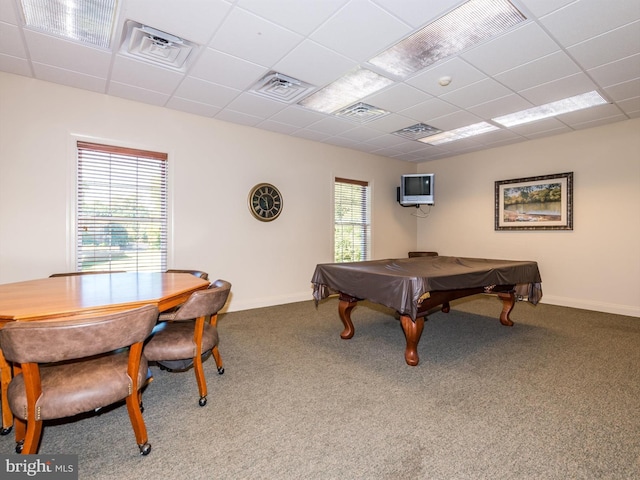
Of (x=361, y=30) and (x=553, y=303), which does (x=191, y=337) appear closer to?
(x=361, y=30)

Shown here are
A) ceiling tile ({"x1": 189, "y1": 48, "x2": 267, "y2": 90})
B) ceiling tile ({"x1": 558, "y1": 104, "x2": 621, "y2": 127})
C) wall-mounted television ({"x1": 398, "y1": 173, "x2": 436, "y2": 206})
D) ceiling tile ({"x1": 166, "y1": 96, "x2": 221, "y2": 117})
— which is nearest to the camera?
ceiling tile ({"x1": 189, "y1": 48, "x2": 267, "y2": 90})

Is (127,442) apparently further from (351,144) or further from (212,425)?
(351,144)

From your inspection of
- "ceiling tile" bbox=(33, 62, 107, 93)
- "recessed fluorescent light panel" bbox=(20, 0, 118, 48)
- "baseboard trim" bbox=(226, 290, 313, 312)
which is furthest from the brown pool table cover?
"ceiling tile" bbox=(33, 62, 107, 93)

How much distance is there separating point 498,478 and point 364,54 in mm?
3203

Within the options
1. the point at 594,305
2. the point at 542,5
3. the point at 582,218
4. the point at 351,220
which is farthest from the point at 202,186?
the point at 594,305

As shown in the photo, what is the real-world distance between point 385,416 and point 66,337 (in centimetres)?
178

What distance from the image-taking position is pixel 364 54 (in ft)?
9.30

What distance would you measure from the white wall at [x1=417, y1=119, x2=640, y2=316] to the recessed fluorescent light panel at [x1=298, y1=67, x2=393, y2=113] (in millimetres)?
3565

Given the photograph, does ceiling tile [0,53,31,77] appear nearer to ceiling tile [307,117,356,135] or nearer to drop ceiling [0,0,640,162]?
drop ceiling [0,0,640,162]

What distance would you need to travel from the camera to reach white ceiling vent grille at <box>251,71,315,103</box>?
330cm

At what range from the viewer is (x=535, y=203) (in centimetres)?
533

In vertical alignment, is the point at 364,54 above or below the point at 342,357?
above

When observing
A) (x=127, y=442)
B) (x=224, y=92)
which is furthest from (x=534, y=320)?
(x=224, y=92)

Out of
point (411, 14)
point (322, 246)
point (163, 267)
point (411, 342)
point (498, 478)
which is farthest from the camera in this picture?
point (322, 246)
